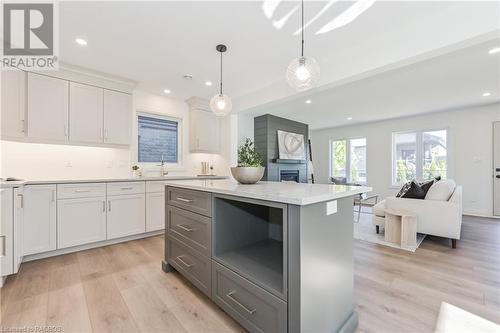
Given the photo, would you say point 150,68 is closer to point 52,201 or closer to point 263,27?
point 263,27

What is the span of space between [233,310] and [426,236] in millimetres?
3454

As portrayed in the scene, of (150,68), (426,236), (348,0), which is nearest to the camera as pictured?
(348,0)

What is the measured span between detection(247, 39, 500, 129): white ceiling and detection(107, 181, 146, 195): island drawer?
250cm

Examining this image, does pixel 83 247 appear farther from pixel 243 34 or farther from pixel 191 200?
pixel 243 34

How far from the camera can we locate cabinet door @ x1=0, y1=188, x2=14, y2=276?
1905mm

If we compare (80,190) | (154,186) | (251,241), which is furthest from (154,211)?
(251,241)

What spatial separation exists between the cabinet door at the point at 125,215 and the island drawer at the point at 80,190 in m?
0.18

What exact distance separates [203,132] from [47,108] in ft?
7.61

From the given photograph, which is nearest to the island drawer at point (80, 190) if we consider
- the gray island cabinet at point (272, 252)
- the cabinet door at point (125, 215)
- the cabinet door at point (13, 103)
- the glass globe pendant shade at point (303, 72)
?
the cabinet door at point (125, 215)

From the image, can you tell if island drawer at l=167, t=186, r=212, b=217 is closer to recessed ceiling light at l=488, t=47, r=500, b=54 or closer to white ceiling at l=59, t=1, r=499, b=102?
white ceiling at l=59, t=1, r=499, b=102

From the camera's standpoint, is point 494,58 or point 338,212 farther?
point 494,58

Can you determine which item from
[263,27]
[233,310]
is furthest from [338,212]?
[263,27]

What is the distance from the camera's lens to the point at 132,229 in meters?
3.20

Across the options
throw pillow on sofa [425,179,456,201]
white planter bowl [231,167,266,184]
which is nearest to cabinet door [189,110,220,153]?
white planter bowl [231,167,266,184]
